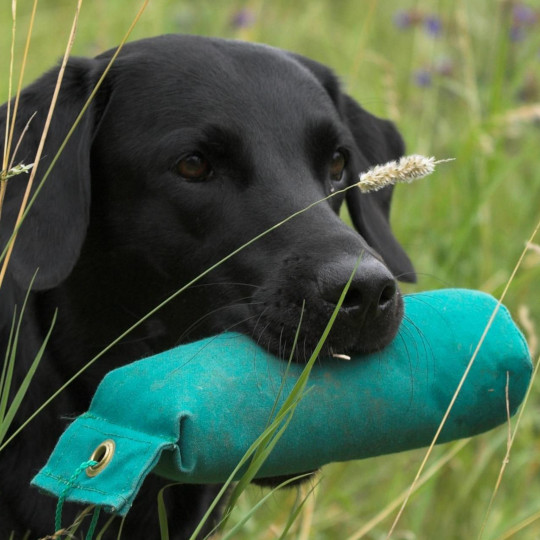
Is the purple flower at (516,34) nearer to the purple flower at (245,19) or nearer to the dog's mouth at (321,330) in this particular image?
the purple flower at (245,19)

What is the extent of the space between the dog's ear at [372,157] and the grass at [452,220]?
17 centimetres

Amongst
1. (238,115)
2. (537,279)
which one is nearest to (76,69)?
(238,115)

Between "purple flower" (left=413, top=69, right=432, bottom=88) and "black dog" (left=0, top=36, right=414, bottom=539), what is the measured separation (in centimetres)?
246

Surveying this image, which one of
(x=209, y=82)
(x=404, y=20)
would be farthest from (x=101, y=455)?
(x=404, y=20)

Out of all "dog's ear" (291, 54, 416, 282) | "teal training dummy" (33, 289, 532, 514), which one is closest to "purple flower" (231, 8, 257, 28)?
"dog's ear" (291, 54, 416, 282)

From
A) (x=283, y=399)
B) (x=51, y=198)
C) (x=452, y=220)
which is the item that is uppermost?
(x=51, y=198)

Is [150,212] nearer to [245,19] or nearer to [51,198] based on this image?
[51,198]

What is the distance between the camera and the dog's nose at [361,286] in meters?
2.00

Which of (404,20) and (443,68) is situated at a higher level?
(404,20)

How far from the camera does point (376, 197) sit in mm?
3234

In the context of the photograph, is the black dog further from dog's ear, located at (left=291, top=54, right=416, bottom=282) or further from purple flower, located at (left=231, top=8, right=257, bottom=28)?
purple flower, located at (left=231, top=8, right=257, bottom=28)

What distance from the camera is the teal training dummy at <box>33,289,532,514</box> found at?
180 cm

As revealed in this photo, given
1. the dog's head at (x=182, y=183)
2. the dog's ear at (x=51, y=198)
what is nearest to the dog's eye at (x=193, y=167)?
the dog's head at (x=182, y=183)

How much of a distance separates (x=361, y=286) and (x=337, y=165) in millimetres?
867
